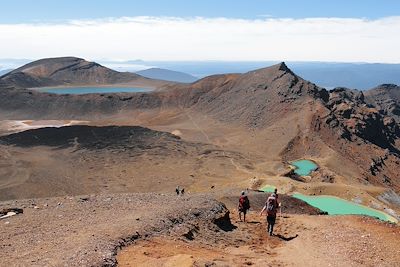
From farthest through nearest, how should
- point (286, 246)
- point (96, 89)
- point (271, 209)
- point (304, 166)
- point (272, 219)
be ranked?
point (96, 89), point (304, 166), point (272, 219), point (271, 209), point (286, 246)

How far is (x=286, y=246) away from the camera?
16.9 m

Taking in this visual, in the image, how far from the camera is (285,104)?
81062 millimetres

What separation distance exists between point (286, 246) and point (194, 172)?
131 feet

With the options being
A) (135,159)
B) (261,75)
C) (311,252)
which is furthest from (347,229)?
(261,75)

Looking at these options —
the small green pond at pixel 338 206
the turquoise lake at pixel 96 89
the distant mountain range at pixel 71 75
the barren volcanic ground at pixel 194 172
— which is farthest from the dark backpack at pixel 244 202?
the distant mountain range at pixel 71 75

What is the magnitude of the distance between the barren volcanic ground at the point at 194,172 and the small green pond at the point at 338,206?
4.17 feet

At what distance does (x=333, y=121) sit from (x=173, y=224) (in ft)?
193

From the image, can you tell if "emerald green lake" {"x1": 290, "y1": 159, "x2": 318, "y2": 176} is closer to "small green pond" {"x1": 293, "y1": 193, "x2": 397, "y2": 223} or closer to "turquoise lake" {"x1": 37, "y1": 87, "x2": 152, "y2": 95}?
"small green pond" {"x1": 293, "y1": 193, "x2": 397, "y2": 223}

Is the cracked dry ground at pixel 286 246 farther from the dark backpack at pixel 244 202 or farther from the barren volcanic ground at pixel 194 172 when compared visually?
the dark backpack at pixel 244 202

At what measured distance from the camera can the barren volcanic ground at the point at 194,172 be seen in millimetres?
15508

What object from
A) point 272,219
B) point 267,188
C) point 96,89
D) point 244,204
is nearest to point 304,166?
point 267,188

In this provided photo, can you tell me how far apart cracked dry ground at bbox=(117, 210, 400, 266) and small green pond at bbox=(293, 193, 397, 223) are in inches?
757

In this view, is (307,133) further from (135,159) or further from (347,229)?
(347,229)

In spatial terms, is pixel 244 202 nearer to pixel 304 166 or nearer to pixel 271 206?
pixel 271 206
